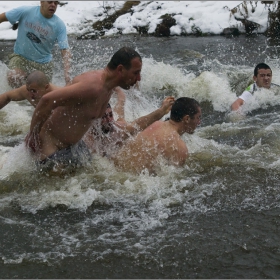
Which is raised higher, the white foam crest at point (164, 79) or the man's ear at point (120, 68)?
the man's ear at point (120, 68)

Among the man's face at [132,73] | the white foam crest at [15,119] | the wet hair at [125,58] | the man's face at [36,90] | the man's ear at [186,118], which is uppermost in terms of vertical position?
the wet hair at [125,58]

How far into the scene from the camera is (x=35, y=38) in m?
7.08

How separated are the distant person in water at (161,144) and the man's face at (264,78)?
341 centimetres

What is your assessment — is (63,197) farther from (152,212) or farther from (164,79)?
(164,79)

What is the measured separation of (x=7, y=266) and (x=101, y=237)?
0.82m

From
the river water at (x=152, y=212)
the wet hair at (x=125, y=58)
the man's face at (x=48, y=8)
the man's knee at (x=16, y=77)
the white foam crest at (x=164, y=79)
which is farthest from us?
the white foam crest at (x=164, y=79)

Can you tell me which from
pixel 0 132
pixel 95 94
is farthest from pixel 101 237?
pixel 0 132

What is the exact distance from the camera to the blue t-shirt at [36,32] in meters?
6.97

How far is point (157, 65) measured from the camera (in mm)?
10320

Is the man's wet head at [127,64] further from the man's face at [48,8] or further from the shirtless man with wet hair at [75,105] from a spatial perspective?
the man's face at [48,8]

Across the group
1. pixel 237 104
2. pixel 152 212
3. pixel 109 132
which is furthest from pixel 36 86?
pixel 237 104

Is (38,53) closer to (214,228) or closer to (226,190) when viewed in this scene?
(226,190)

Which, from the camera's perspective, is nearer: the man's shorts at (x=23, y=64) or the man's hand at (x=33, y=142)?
the man's hand at (x=33, y=142)

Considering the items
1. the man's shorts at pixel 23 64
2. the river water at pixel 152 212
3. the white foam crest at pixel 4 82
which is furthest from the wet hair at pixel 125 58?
the white foam crest at pixel 4 82
